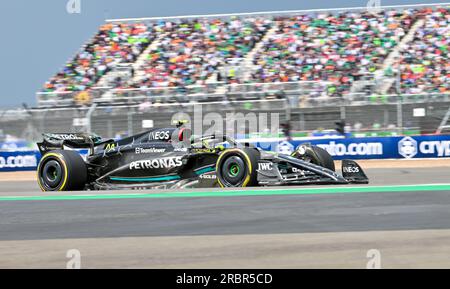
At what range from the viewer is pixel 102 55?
31.9 m

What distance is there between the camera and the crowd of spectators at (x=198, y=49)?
29609 millimetres

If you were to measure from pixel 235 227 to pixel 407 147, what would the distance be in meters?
14.0

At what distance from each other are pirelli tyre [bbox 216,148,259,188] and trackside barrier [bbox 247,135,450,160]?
9617 mm

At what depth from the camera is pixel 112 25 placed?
3400 cm

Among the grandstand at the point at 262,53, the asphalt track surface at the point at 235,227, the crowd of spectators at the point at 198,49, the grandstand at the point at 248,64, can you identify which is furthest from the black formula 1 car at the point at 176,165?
the crowd of spectators at the point at 198,49

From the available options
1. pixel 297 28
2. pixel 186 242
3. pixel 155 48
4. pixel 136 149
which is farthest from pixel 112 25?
pixel 186 242

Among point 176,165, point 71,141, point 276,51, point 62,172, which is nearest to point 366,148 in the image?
point 176,165

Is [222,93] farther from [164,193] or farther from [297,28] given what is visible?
[164,193]

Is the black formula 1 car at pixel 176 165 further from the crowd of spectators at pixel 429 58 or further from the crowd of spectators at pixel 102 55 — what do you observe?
the crowd of spectators at pixel 102 55

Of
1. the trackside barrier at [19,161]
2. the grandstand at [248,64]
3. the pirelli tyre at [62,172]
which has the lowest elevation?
the trackside barrier at [19,161]

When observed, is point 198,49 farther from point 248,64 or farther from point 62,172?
point 62,172

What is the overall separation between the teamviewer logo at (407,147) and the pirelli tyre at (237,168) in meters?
10.2

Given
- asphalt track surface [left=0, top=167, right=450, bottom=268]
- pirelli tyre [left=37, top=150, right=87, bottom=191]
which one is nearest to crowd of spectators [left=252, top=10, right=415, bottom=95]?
pirelli tyre [left=37, top=150, right=87, bottom=191]
